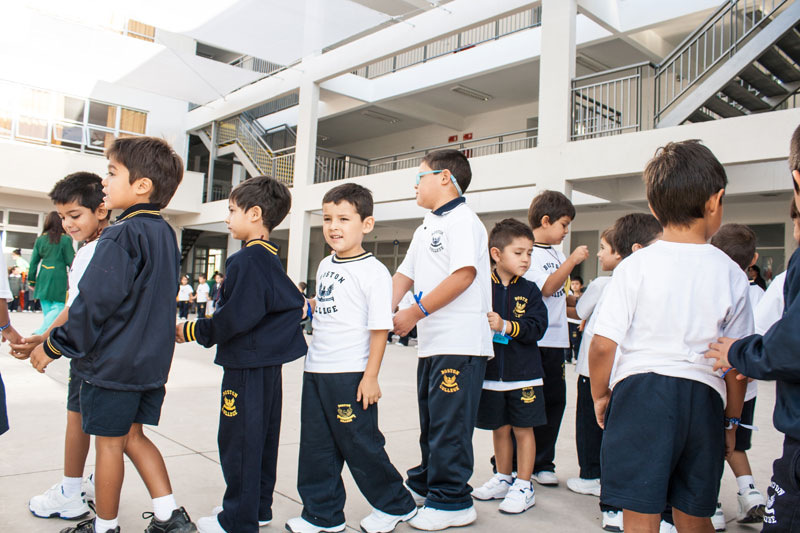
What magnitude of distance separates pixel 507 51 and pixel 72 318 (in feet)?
41.1

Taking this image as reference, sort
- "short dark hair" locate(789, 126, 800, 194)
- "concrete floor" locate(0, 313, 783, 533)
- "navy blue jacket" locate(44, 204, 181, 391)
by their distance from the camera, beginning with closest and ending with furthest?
"short dark hair" locate(789, 126, 800, 194), "navy blue jacket" locate(44, 204, 181, 391), "concrete floor" locate(0, 313, 783, 533)

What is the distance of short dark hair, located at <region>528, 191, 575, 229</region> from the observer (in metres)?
3.33

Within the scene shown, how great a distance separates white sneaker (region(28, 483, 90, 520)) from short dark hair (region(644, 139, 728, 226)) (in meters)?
2.53

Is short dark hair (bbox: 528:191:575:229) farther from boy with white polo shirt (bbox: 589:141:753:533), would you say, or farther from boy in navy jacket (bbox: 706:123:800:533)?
boy in navy jacket (bbox: 706:123:800:533)

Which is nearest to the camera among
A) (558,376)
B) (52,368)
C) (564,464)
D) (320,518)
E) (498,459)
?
(320,518)

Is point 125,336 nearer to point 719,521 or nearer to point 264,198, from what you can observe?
point 264,198

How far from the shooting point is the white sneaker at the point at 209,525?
2.26m

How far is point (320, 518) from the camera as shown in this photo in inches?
94.2

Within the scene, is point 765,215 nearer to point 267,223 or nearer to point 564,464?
point 564,464

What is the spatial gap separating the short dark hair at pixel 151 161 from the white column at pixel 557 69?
335 inches

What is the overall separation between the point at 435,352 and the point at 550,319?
3.23 feet

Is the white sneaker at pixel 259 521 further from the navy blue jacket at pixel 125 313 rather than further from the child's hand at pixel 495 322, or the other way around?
the child's hand at pixel 495 322

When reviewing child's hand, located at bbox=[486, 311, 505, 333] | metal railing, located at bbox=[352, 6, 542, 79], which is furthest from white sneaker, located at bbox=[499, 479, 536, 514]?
metal railing, located at bbox=[352, 6, 542, 79]

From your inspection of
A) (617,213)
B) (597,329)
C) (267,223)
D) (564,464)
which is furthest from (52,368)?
(617,213)
